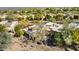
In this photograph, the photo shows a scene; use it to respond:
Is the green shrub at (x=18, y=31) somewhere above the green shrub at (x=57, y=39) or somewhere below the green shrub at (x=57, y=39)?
above

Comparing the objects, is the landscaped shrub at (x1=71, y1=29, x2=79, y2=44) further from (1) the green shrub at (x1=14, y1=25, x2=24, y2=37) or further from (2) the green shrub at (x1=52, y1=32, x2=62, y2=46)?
(1) the green shrub at (x1=14, y1=25, x2=24, y2=37)

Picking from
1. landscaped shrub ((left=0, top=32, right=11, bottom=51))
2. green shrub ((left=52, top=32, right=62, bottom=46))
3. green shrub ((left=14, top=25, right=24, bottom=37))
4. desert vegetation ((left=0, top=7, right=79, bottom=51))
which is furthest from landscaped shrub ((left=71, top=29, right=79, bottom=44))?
landscaped shrub ((left=0, top=32, right=11, bottom=51))

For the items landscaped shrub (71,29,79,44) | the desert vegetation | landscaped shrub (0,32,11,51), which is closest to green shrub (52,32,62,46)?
the desert vegetation

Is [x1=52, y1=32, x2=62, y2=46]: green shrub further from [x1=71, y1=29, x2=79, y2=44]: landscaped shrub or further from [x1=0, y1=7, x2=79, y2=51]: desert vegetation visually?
[x1=71, y1=29, x2=79, y2=44]: landscaped shrub

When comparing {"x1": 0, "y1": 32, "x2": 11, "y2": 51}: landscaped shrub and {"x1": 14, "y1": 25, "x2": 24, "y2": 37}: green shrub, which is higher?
{"x1": 14, "y1": 25, "x2": 24, "y2": 37}: green shrub

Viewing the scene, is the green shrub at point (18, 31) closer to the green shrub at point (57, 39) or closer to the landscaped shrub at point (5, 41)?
the landscaped shrub at point (5, 41)

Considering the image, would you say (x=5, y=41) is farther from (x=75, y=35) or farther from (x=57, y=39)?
(x=75, y=35)

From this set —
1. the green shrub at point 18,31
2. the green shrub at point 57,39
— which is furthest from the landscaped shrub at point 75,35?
the green shrub at point 18,31
